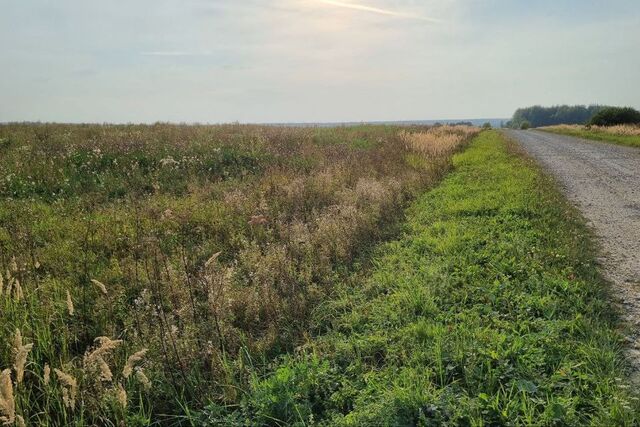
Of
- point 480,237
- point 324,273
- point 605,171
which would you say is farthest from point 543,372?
point 605,171

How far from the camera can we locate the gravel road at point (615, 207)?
13.8ft

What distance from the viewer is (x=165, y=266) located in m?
4.73

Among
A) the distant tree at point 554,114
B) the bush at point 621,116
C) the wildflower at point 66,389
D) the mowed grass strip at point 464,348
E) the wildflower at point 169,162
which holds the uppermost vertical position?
the distant tree at point 554,114

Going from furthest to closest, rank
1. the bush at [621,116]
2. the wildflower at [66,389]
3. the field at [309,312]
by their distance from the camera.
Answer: the bush at [621,116], the field at [309,312], the wildflower at [66,389]

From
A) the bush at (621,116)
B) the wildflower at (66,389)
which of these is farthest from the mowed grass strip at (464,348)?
the bush at (621,116)

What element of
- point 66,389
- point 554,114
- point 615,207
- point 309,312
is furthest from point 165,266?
point 554,114

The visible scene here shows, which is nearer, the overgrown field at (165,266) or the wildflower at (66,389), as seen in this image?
the wildflower at (66,389)

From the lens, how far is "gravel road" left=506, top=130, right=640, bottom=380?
4219mm

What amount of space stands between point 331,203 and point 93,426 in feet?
19.3

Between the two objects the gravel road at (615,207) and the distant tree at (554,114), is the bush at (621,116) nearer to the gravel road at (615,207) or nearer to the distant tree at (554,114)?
the gravel road at (615,207)

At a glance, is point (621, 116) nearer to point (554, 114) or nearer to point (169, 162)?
point (169, 162)

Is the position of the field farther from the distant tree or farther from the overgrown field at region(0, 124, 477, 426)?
the distant tree

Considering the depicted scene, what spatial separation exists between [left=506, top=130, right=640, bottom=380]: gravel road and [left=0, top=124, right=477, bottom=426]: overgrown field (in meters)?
2.92

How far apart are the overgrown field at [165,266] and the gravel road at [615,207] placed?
2.92 meters
